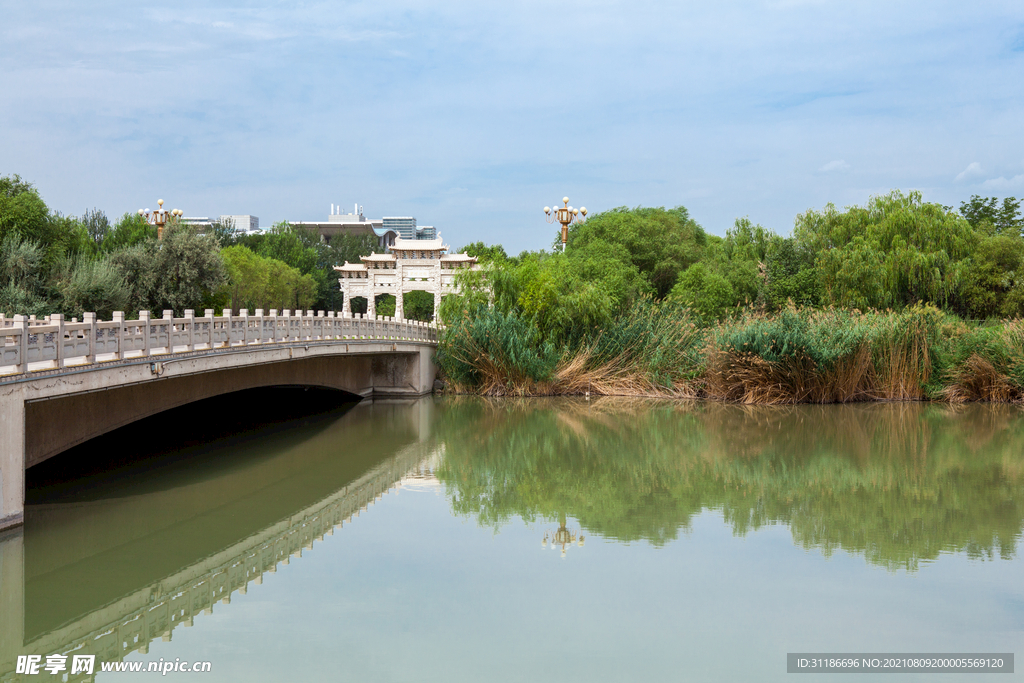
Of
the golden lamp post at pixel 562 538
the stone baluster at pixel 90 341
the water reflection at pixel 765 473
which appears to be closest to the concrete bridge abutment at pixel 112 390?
the stone baluster at pixel 90 341

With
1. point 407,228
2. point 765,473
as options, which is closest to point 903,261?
point 765,473

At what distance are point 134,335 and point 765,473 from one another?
8.85m

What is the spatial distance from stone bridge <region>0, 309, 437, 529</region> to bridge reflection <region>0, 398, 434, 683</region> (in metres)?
0.84

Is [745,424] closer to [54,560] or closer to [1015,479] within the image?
[1015,479]

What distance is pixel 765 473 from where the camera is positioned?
12812 millimetres

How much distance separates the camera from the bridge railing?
355 inches

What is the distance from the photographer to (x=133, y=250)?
30.4m

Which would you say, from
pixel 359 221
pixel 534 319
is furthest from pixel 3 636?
pixel 359 221

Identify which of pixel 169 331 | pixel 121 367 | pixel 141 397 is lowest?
pixel 141 397

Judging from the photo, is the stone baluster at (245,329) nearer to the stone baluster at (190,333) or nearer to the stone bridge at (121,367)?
the stone bridge at (121,367)

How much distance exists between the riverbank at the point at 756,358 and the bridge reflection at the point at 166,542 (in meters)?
8.70

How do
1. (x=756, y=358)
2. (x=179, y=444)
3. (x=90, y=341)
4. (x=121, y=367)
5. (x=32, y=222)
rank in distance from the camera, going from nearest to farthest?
(x=90, y=341), (x=121, y=367), (x=179, y=444), (x=756, y=358), (x=32, y=222)

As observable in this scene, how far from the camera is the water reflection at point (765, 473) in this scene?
9.60 metres

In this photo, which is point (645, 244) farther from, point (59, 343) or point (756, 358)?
point (59, 343)
